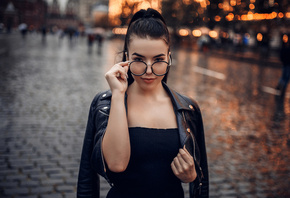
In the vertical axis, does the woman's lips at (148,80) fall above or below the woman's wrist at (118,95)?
above

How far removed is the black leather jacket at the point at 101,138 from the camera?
1.68m

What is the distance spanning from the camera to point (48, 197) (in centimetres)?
361

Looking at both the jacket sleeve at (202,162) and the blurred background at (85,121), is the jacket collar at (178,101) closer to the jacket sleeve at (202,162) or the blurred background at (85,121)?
the jacket sleeve at (202,162)

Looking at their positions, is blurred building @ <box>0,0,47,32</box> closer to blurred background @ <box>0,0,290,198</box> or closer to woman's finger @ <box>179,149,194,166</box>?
blurred background @ <box>0,0,290,198</box>

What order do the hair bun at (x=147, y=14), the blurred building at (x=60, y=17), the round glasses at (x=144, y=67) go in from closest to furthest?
1. the round glasses at (x=144, y=67)
2. the hair bun at (x=147, y=14)
3. the blurred building at (x=60, y=17)

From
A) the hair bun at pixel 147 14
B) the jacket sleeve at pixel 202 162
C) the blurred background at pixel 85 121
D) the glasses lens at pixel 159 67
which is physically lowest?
the blurred background at pixel 85 121

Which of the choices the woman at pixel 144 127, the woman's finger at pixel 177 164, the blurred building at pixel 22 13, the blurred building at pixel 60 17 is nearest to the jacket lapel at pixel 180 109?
the woman at pixel 144 127

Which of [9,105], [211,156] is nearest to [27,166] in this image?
[211,156]

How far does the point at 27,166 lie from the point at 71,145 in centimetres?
105

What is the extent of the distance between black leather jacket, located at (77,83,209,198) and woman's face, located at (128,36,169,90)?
0.81 feet

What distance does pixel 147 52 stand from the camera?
63.5 inches

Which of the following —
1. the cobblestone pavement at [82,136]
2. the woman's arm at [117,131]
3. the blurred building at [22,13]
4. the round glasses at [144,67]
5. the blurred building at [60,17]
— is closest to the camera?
the woman's arm at [117,131]

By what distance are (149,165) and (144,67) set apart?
1.76 ft

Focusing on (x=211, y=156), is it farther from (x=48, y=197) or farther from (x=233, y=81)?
(x=233, y=81)
